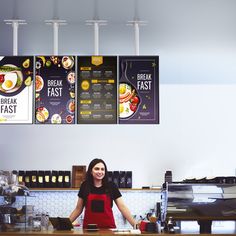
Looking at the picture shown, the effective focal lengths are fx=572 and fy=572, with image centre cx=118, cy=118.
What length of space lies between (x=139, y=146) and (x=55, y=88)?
2793 millimetres

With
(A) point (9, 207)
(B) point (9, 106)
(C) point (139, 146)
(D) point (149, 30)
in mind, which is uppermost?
(D) point (149, 30)

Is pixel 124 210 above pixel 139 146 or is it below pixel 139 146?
below

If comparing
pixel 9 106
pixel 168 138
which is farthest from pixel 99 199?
pixel 168 138

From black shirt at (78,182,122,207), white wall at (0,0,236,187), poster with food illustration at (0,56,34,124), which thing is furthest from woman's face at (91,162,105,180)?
white wall at (0,0,236,187)

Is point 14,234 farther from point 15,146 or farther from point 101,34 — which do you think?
point 15,146

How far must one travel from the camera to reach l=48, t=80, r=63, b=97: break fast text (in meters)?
6.35

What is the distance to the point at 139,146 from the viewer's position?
8.84 m

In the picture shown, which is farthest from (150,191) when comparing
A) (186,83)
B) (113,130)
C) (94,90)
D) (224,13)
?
(224,13)

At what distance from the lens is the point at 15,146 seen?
8805mm

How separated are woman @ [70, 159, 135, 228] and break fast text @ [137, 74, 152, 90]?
3.19ft

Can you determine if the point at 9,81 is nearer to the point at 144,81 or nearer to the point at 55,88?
the point at 55,88

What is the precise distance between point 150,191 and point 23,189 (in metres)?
3.48

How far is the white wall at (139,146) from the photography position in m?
8.78

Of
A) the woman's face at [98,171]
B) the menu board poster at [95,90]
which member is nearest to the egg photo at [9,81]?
the menu board poster at [95,90]
